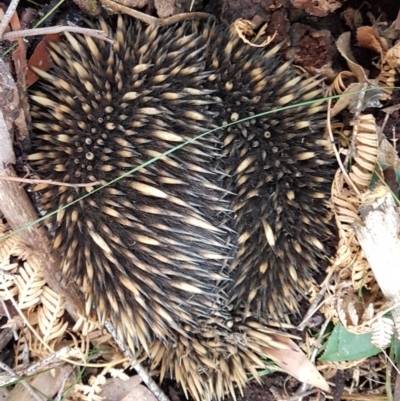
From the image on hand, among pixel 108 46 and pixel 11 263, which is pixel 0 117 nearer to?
pixel 108 46

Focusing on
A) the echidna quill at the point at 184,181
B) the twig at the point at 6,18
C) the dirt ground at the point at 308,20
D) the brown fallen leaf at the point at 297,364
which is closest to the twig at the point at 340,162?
the echidna quill at the point at 184,181

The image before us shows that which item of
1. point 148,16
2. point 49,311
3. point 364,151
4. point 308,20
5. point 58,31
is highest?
point 58,31

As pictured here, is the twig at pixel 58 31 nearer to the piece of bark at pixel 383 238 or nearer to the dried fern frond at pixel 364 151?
the dried fern frond at pixel 364 151

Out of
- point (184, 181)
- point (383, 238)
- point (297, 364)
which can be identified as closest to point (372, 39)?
point (383, 238)

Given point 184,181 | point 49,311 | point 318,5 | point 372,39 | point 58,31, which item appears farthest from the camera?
point 49,311

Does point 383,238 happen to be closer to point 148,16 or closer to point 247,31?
point 247,31

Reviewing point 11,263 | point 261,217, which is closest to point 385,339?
point 261,217

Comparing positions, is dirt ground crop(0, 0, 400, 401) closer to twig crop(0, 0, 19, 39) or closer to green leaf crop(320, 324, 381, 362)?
green leaf crop(320, 324, 381, 362)

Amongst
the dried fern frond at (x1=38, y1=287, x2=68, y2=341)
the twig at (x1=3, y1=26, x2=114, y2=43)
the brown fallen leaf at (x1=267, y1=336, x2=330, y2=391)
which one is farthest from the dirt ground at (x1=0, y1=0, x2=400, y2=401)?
the dried fern frond at (x1=38, y1=287, x2=68, y2=341)
